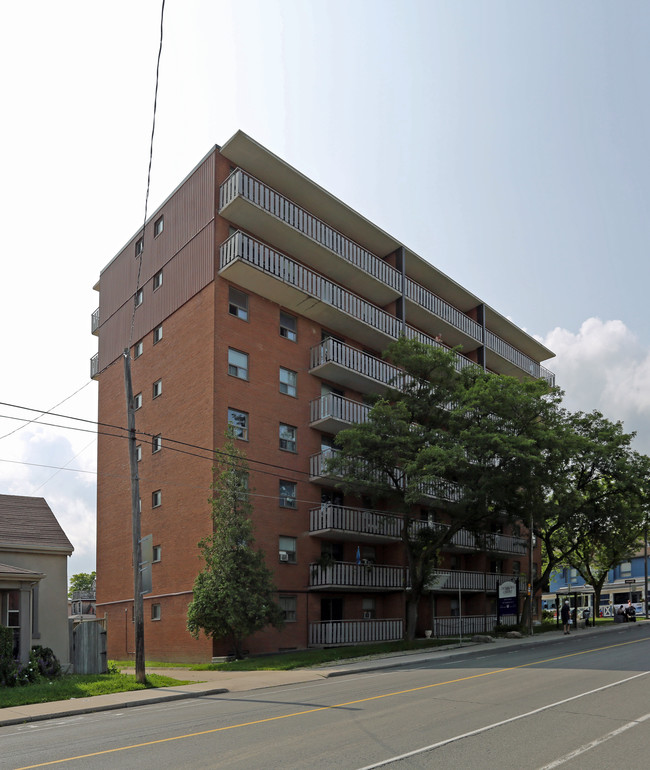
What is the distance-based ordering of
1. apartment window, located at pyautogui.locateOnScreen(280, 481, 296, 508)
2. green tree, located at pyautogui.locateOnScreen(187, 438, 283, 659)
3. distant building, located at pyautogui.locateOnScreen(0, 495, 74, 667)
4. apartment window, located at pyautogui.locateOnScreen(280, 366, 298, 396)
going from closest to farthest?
distant building, located at pyautogui.locateOnScreen(0, 495, 74, 667) < green tree, located at pyautogui.locateOnScreen(187, 438, 283, 659) < apartment window, located at pyautogui.locateOnScreen(280, 481, 296, 508) < apartment window, located at pyautogui.locateOnScreen(280, 366, 298, 396)

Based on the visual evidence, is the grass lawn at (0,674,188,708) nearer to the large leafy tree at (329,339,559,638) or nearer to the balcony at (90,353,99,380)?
the large leafy tree at (329,339,559,638)

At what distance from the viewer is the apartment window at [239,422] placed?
103ft

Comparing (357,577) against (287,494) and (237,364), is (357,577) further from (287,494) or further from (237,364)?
(237,364)

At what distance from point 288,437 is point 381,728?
22373 mm

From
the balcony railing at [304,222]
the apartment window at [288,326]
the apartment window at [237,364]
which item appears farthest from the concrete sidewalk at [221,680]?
the balcony railing at [304,222]

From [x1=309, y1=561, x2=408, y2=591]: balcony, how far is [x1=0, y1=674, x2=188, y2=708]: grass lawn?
36.1 feet

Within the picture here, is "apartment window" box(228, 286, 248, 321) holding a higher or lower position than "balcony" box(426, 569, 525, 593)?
higher

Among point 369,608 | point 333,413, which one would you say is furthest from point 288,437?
point 369,608

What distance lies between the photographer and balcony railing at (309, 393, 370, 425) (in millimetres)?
34188

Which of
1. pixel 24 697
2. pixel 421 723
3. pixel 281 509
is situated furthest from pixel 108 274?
pixel 421 723

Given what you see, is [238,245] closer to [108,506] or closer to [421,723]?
[108,506]

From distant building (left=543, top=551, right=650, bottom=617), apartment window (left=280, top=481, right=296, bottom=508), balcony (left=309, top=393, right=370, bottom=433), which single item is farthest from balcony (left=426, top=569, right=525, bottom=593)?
distant building (left=543, top=551, right=650, bottom=617)

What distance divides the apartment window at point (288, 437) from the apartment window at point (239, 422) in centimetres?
218

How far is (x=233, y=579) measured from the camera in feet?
88.7
